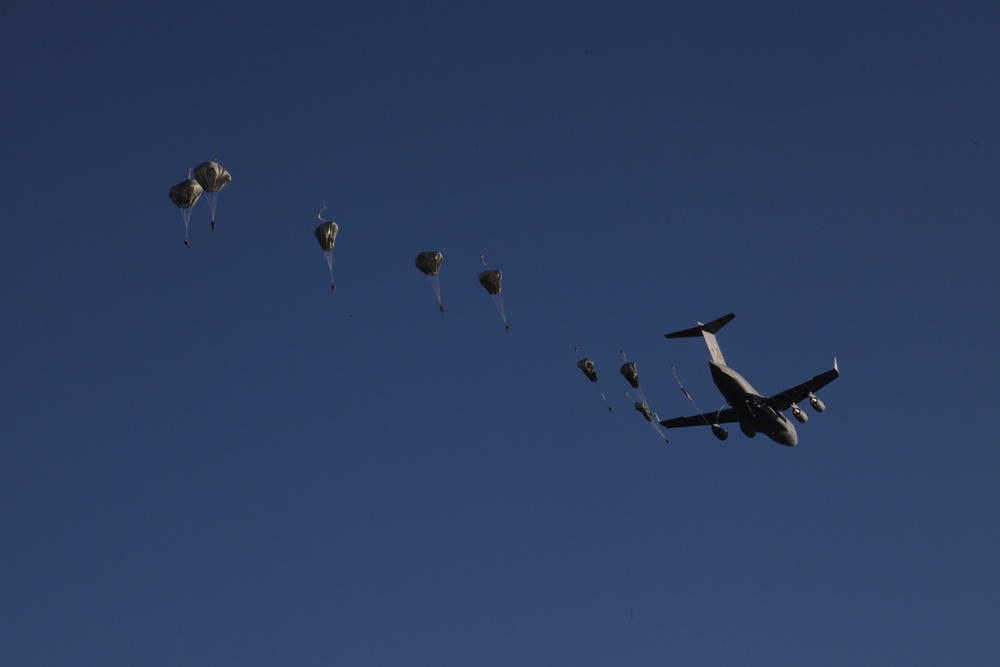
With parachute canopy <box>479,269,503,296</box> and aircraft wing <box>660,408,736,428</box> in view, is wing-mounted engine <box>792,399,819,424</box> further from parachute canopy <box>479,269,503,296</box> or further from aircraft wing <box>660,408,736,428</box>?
parachute canopy <box>479,269,503,296</box>

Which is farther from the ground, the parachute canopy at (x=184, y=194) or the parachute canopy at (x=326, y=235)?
the parachute canopy at (x=184, y=194)

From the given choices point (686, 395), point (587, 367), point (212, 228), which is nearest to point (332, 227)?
point (212, 228)

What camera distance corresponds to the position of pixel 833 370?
55125 mm

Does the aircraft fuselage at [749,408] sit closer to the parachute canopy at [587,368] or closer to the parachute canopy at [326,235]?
the parachute canopy at [587,368]

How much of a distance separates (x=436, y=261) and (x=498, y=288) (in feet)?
12.2

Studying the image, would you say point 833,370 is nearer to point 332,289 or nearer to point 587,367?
point 587,367

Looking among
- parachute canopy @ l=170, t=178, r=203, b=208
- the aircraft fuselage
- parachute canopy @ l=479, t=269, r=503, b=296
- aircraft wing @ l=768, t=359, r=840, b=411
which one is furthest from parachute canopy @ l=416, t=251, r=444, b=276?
aircraft wing @ l=768, t=359, r=840, b=411

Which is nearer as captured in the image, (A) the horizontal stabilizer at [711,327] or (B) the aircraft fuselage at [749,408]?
→ (B) the aircraft fuselage at [749,408]

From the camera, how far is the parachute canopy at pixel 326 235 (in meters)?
54.8

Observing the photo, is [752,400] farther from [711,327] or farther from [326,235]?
[326,235]

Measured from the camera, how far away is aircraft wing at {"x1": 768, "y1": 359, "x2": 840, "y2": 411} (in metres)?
55.4

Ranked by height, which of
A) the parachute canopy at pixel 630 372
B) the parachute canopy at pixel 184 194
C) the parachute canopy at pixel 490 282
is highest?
the parachute canopy at pixel 184 194

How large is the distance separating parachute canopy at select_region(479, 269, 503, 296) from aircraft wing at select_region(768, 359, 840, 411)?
15841 millimetres

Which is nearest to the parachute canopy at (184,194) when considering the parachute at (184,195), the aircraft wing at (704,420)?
the parachute at (184,195)
